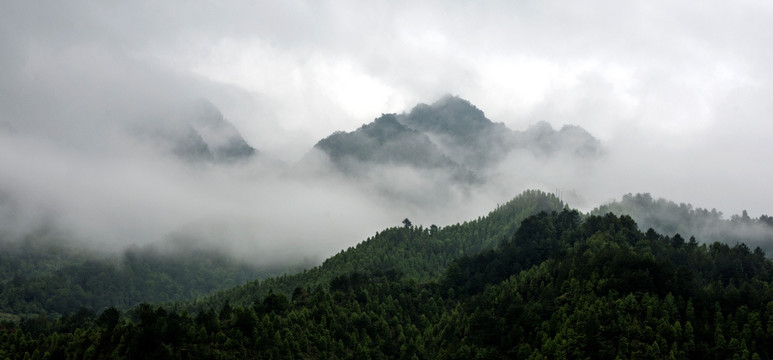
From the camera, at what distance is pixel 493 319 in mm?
159750

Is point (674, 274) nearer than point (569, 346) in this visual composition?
No

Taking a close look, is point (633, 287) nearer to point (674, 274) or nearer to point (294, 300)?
point (674, 274)

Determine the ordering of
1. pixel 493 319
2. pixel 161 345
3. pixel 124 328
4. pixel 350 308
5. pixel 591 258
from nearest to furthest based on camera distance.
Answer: pixel 161 345
pixel 124 328
pixel 493 319
pixel 591 258
pixel 350 308

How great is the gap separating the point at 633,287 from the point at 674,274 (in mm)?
11366

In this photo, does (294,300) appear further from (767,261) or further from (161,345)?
(767,261)

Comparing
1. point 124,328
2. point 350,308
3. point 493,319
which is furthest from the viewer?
point 350,308

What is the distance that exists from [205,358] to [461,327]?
6150 centimetres

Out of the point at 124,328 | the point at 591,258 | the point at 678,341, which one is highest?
the point at 591,258

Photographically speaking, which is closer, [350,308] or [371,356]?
[371,356]

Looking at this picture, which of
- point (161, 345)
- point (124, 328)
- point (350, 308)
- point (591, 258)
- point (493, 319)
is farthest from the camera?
point (350, 308)

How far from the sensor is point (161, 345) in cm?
13962

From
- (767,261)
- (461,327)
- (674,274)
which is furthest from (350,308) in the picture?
(767,261)

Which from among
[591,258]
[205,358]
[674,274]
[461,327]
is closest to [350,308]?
[461,327]

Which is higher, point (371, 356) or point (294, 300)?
point (294, 300)
